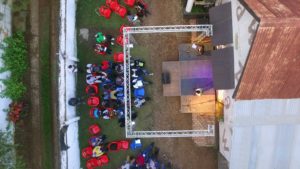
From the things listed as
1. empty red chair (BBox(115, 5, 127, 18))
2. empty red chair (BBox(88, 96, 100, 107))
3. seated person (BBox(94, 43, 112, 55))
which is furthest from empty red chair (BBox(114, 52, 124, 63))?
empty red chair (BBox(88, 96, 100, 107))

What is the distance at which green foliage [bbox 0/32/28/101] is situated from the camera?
58.4ft

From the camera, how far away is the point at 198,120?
1925 cm

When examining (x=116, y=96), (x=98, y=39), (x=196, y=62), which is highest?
(x=98, y=39)

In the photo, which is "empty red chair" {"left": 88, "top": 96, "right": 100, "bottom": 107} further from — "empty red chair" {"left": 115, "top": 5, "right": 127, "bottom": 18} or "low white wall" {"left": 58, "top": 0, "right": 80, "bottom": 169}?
"empty red chair" {"left": 115, "top": 5, "right": 127, "bottom": 18}

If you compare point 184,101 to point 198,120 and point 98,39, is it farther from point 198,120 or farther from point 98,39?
point 98,39

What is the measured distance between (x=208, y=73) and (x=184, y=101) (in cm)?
194

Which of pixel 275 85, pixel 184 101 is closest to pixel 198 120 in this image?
pixel 184 101

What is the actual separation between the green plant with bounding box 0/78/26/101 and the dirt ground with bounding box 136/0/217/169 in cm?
659

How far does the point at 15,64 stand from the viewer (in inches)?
719

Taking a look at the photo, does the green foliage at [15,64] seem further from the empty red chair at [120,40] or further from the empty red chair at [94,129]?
the empty red chair at [120,40]

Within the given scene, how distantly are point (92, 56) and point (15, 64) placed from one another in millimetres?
3935

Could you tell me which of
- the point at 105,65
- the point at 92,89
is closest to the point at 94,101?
the point at 92,89

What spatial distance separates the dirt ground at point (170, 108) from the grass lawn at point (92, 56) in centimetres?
100

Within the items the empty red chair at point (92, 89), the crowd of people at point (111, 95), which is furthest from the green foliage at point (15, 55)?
the empty red chair at point (92, 89)
